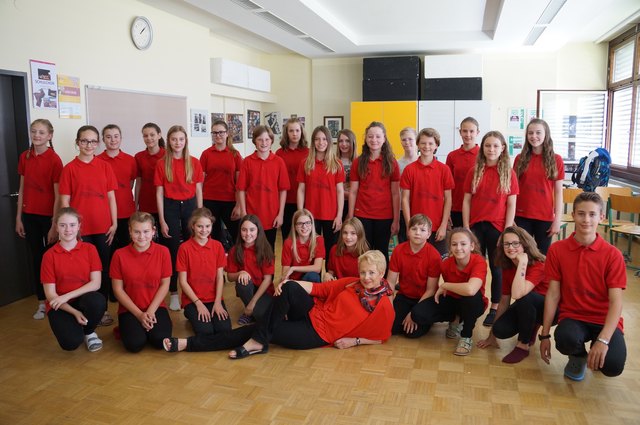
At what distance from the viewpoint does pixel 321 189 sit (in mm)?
4191

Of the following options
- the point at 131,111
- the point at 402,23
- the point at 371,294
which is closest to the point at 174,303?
the point at 371,294

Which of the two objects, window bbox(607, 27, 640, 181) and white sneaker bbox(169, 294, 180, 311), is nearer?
white sneaker bbox(169, 294, 180, 311)

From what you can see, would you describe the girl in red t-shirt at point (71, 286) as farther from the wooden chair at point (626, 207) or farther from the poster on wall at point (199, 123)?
the wooden chair at point (626, 207)

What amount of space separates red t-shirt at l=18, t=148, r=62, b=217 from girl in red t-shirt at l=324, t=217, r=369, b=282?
220 centimetres

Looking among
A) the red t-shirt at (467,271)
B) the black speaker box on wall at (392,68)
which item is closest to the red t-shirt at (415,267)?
the red t-shirt at (467,271)

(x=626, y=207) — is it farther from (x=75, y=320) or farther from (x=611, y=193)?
(x=75, y=320)

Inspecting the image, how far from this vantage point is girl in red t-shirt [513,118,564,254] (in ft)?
12.3

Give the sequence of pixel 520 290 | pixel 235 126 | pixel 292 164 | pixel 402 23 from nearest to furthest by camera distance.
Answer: pixel 520 290 < pixel 292 164 < pixel 402 23 < pixel 235 126

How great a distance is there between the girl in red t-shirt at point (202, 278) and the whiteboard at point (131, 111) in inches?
81.9

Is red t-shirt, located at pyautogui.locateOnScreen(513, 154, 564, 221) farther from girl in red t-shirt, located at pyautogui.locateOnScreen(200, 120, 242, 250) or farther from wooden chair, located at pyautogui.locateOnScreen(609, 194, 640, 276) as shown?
girl in red t-shirt, located at pyautogui.locateOnScreen(200, 120, 242, 250)

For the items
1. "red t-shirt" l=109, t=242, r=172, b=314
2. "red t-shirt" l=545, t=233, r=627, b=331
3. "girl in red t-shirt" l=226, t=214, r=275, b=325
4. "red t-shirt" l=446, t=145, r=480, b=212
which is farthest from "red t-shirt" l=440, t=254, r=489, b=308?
"red t-shirt" l=109, t=242, r=172, b=314

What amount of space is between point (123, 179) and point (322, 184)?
5.29 feet

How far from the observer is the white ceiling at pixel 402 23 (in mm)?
5699

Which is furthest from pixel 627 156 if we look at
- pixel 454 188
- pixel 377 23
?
pixel 454 188
